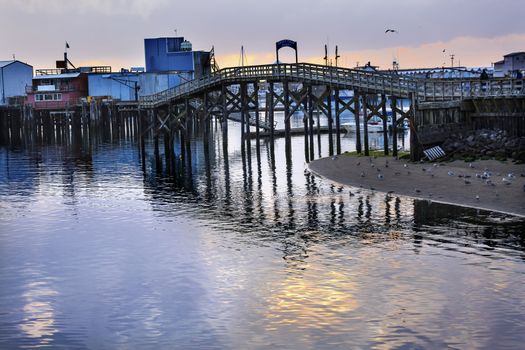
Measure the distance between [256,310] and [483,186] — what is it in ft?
63.1

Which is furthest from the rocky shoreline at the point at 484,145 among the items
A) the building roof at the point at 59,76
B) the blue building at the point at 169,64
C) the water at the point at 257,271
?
the building roof at the point at 59,76

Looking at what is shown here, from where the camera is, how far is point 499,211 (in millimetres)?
31031

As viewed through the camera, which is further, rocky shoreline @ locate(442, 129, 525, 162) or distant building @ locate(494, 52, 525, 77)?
distant building @ locate(494, 52, 525, 77)

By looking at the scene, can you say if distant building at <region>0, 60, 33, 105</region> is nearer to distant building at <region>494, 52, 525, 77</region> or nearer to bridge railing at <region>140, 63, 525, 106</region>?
bridge railing at <region>140, 63, 525, 106</region>

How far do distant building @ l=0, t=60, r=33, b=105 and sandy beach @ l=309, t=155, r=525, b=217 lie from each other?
82.5 metres

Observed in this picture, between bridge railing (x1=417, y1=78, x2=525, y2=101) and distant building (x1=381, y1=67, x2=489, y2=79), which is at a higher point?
distant building (x1=381, y1=67, x2=489, y2=79)

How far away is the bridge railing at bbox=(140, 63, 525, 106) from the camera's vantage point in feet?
155

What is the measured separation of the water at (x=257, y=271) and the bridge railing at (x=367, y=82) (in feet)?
39.3

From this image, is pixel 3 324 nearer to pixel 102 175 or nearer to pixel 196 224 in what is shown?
pixel 196 224

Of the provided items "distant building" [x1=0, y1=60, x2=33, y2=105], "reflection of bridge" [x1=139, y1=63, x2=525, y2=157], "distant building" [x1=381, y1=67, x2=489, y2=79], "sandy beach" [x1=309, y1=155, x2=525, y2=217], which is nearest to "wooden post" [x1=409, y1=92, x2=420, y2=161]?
"reflection of bridge" [x1=139, y1=63, x2=525, y2=157]

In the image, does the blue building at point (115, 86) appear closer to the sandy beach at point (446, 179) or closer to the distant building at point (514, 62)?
the distant building at point (514, 62)

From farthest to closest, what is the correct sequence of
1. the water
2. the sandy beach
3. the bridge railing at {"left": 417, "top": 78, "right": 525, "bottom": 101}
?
the bridge railing at {"left": 417, "top": 78, "right": 525, "bottom": 101} < the sandy beach < the water

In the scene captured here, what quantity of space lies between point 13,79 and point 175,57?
3913cm

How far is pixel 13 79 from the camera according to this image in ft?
391
